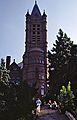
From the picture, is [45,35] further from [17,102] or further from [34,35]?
[17,102]

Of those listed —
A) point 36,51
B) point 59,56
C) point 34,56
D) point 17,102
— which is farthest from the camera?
point 36,51

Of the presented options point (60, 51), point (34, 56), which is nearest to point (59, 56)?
point (60, 51)

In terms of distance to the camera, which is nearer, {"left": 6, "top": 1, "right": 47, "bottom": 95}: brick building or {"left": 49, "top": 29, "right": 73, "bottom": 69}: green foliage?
{"left": 49, "top": 29, "right": 73, "bottom": 69}: green foliage

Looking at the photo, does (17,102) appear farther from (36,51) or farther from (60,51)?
(36,51)

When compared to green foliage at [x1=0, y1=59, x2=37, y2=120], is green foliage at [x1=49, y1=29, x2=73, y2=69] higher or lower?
higher

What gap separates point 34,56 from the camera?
71.1 metres

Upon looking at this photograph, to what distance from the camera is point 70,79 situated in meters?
43.1

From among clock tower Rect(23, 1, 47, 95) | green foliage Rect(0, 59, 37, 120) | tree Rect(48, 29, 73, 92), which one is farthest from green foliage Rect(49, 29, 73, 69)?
green foliage Rect(0, 59, 37, 120)

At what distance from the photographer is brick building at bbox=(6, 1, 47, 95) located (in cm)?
6981

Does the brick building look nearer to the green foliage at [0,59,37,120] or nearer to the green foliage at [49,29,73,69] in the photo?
the green foliage at [49,29,73,69]

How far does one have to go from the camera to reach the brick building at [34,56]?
69.8 metres

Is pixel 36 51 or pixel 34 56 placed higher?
pixel 36 51

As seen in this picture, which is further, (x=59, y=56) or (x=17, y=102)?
(x=59, y=56)

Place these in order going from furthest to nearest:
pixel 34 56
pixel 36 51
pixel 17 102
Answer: pixel 36 51 < pixel 34 56 < pixel 17 102
